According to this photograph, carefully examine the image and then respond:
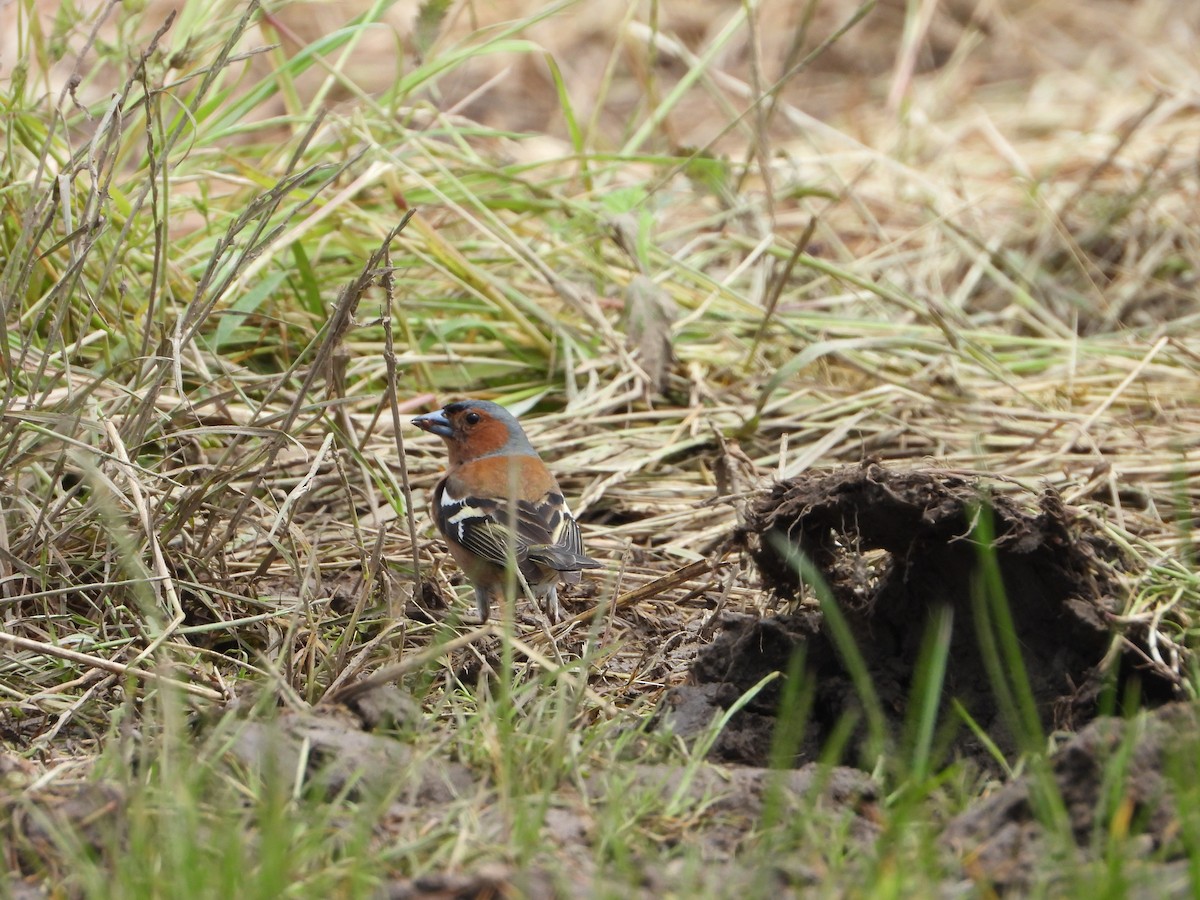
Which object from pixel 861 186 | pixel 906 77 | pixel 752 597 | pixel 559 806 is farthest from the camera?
pixel 906 77

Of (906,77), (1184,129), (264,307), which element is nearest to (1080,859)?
(264,307)

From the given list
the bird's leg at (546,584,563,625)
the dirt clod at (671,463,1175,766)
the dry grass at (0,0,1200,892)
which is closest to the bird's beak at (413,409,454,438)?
the dry grass at (0,0,1200,892)

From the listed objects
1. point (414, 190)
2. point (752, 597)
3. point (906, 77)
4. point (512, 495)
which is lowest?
point (752, 597)

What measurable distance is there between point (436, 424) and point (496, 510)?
61 centimetres

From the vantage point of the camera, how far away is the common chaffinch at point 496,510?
400 cm

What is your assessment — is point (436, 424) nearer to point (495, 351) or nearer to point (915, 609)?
point (495, 351)

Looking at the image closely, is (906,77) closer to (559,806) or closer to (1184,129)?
(1184,129)

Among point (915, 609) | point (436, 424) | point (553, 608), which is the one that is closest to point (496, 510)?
point (553, 608)

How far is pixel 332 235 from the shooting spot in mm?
5418

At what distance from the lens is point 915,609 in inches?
127

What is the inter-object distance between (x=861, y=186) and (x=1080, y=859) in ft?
20.4

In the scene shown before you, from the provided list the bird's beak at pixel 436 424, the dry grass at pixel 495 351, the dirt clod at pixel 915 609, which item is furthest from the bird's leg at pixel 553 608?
the dirt clod at pixel 915 609

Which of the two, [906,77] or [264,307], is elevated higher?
[906,77]

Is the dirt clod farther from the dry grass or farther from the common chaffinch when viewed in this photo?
the common chaffinch
